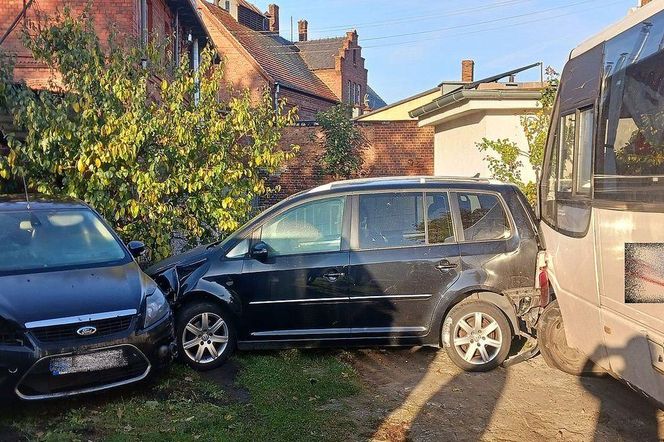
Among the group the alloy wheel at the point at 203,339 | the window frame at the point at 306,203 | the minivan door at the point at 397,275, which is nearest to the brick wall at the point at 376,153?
the window frame at the point at 306,203

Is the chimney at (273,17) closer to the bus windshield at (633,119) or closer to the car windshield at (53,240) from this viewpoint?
the car windshield at (53,240)

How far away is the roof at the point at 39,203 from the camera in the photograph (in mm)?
6160

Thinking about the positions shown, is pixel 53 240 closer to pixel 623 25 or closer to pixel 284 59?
pixel 623 25

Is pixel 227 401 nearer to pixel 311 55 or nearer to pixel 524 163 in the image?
pixel 524 163

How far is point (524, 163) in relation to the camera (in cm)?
1164

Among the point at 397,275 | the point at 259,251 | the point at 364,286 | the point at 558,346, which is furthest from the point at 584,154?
the point at 259,251

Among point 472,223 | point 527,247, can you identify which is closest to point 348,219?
point 472,223

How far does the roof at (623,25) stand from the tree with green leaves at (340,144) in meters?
13.0

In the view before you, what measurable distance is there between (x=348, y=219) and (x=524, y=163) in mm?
6638

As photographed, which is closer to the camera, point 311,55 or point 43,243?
point 43,243

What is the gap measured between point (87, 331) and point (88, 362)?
9.3 inches

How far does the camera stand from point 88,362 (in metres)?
4.70

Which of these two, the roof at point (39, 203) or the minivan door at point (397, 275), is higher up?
the roof at point (39, 203)

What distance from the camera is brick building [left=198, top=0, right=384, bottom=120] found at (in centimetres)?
3091
